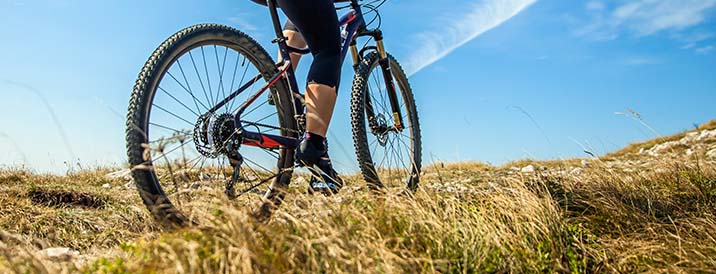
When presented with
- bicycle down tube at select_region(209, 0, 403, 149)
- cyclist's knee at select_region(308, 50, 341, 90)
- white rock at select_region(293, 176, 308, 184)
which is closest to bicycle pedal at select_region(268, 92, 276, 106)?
bicycle down tube at select_region(209, 0, 403, 149)

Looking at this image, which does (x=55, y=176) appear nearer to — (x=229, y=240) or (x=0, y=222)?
(x=0, y=222)

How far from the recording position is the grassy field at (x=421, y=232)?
1.99 meters

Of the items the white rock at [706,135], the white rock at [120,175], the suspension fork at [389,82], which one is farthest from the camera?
the white rock at [706,135]

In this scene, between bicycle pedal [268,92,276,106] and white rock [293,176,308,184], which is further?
white rock [293,176,308,184]

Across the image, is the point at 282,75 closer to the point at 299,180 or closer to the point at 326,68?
the point at 326,68

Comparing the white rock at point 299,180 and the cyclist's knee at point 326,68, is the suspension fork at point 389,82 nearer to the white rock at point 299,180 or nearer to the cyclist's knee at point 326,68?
the cyclist's knee at point 326,68

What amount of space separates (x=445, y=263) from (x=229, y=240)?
32.9 inches

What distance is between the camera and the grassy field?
1.99m

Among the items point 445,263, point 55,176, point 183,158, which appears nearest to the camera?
point 445,263

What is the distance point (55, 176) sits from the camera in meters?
8.10

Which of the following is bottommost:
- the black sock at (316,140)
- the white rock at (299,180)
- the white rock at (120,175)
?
the black sock at (316,140)

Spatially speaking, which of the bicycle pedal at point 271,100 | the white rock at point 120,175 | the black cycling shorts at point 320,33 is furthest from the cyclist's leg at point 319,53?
the white rock at point 120,175

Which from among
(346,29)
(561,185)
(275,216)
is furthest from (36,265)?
(561,185)

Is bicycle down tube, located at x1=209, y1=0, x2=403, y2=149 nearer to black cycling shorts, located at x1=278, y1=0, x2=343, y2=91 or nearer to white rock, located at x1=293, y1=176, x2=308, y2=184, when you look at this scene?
black cycling shorts, located at x1=278, y1=0, x2=343, y2=91
